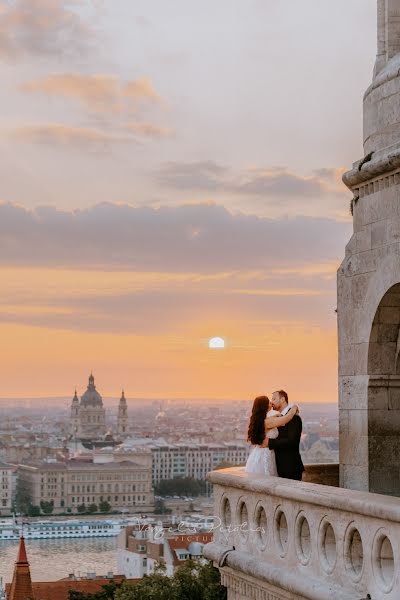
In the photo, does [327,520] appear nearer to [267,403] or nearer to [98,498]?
[267,403]

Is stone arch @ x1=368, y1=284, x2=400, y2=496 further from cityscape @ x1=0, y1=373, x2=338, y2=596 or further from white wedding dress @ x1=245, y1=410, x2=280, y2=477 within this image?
cityscape @ x1=0, y1=373, x2=338, y2=596

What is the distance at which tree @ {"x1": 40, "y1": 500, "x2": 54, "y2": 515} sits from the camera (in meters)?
107

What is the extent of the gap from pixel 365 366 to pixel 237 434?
154 metres

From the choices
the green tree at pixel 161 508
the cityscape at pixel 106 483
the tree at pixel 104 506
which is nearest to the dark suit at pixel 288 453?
the cityscape at pixel 106 483

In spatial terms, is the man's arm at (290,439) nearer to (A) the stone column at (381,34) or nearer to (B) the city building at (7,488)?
(A) the stone column at (381,34)

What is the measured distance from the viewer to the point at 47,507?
351ft

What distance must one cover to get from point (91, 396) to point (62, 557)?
77619 millimetres

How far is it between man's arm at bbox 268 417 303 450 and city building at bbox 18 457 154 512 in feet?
339

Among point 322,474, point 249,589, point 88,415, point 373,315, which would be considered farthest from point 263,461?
point 88,415

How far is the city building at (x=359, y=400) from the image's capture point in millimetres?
4086

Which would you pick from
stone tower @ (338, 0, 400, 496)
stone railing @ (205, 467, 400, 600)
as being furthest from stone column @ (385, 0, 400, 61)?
stone railing @ (205, 467, 400, 600)

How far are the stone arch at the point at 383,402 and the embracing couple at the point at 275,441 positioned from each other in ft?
1.50

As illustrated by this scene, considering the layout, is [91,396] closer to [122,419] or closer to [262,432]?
[122,419]

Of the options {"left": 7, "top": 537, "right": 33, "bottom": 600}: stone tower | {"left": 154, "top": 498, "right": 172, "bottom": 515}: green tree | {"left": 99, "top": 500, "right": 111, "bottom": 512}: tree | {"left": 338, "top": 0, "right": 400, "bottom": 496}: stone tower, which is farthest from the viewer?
{"left": 99, "top": 500, "right": 111, "bottom": 512}: tree
